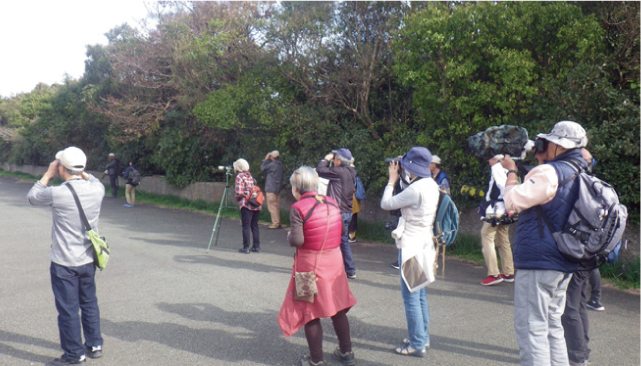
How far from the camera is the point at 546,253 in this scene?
325 centimetres

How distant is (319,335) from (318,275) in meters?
0.51

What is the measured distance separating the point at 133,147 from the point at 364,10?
12.6m

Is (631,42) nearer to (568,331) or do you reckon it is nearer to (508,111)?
(508,111)

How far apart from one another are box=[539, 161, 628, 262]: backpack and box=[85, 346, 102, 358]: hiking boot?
3910 millimetres

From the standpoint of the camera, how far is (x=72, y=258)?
162 inches

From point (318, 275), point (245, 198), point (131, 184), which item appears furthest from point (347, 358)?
point (131, 184)

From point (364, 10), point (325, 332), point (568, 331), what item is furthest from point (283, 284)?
point (364, 10)

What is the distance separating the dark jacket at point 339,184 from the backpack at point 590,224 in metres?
4.29

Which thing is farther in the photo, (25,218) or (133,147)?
(133,147)

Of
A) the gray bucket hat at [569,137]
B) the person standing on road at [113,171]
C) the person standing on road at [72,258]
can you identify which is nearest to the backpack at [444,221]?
the gray bucket hat at [569,137]

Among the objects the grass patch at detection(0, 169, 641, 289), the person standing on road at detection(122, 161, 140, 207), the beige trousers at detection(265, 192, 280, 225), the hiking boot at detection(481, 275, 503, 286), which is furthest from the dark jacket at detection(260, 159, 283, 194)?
the hiking boot at detection(481, 275, 503, 286)

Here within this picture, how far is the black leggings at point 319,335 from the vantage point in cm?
398

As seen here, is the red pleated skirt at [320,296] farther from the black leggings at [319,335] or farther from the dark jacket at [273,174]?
the dark jacket at [273,174]

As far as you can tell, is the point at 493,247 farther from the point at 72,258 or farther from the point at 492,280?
the point at 72,258
